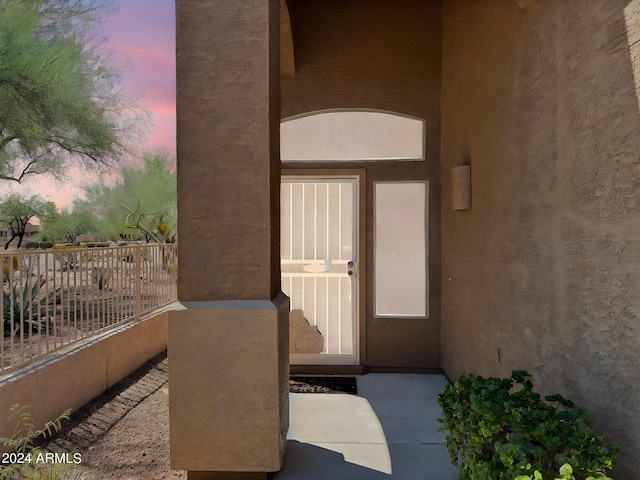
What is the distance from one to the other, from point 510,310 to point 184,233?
2135mm

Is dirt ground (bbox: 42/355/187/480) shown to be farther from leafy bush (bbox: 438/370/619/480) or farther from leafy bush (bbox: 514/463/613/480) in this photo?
leafy bush (bbox: 514/463/613/480)

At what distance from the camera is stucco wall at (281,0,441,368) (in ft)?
15.0

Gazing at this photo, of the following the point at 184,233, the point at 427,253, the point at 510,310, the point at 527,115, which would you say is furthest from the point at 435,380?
the point at 184,233

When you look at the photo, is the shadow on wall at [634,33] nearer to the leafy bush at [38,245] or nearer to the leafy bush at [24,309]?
the leafy bush at [24,309]

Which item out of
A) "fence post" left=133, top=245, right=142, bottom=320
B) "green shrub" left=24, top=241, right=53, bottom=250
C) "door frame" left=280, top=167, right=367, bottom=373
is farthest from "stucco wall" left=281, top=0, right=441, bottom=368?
"green shrub" left=24, top=241, right=53, bottom=250

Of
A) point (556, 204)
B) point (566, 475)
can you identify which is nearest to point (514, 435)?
point (566, 475)

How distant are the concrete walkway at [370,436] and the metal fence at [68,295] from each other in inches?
78.8

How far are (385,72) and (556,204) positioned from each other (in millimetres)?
2897

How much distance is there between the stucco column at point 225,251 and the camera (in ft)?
7.93

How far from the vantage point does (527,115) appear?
2.58 m

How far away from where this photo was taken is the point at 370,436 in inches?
124

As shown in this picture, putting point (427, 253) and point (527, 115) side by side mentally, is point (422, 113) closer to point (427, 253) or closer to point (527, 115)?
point (427, 253)

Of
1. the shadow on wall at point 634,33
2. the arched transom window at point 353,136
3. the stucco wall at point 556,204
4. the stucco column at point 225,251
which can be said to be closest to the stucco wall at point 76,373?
the stucco column at point 225,251

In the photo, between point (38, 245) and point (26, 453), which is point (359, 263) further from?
point (38, 245)
